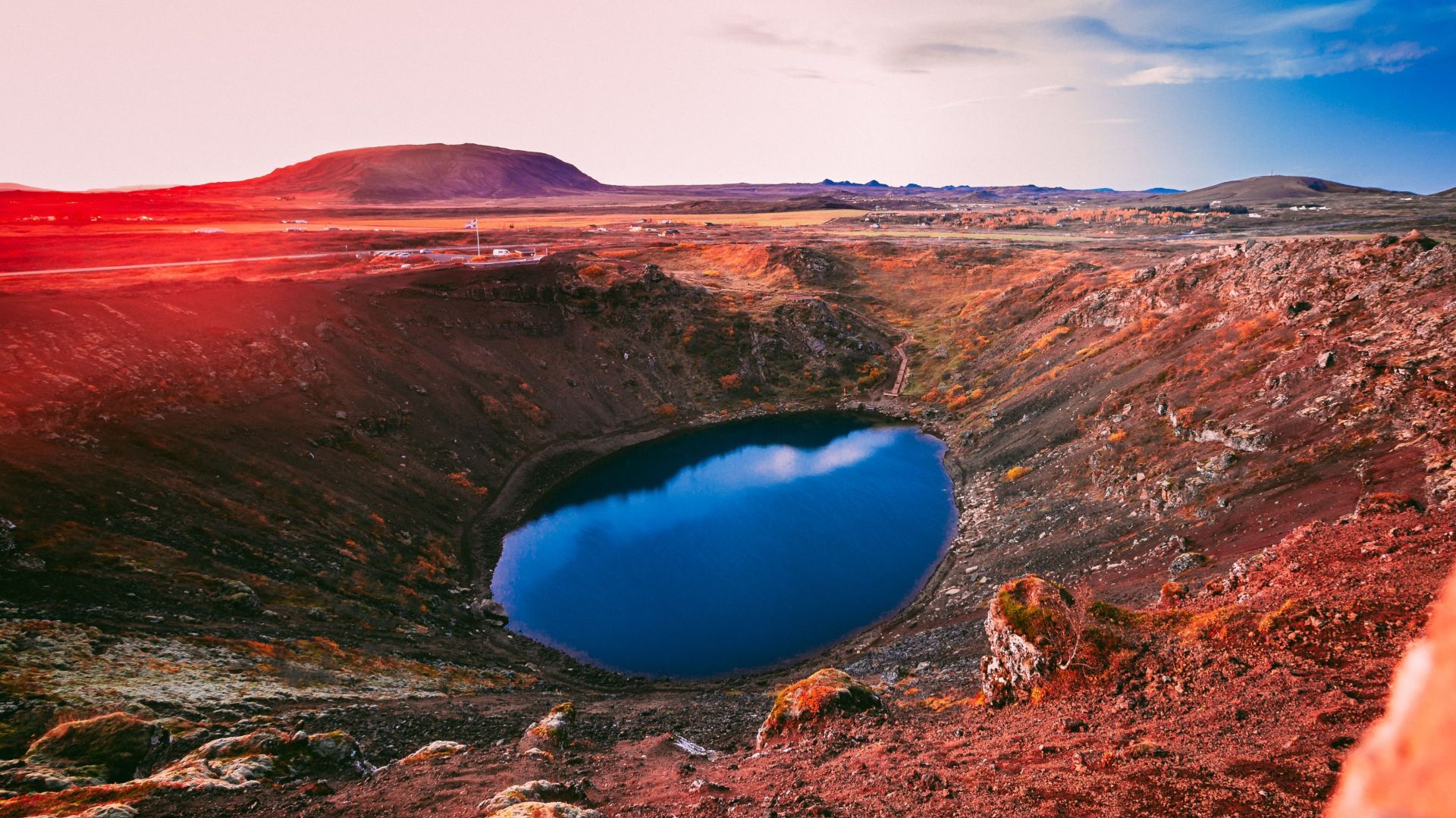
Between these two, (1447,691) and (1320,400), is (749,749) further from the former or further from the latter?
(1320,400)

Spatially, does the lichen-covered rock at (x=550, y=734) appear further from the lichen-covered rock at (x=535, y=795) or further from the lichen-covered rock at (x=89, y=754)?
the lichen-covered rock at (x=89, y=754)

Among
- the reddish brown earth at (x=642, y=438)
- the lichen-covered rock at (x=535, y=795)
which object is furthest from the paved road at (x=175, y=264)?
the lichen-covered rock at (x=535, y=795)

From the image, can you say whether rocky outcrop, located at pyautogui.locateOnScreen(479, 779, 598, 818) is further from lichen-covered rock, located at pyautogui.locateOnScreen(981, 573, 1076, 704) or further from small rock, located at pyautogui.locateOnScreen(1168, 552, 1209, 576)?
small rock, located at pyautogui.locateOnScreen(1168, 552, 1209, 576)

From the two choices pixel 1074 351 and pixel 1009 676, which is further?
pixel 1074 351

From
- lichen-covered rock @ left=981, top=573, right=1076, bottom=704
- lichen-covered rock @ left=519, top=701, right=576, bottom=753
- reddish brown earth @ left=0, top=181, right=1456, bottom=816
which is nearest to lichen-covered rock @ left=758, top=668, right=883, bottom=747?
reddish brown earth @ left=0, top=181, right=1456, bottom=816

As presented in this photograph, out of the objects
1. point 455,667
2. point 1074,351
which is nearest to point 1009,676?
point 455,667
